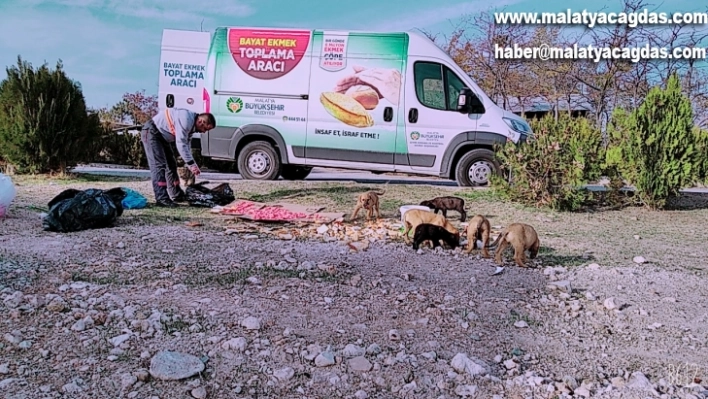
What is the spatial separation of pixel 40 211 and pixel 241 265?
3490 mm

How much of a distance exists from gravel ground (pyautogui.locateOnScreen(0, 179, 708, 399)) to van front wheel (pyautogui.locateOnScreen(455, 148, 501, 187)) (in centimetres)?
437

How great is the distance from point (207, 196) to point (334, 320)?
4.54 m

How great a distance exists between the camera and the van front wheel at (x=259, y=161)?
10000 mm

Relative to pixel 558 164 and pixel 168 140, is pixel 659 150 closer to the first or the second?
pixel 558 164

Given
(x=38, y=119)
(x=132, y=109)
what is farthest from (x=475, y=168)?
(x=132, y=109)

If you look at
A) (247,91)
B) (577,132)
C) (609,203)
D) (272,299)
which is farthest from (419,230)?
(247,91)

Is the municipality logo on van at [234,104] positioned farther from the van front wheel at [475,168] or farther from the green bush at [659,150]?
the green bush at [659,150]

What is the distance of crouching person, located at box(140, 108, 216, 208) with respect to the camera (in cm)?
692

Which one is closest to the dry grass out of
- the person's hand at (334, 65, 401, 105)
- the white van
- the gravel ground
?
the gravel ground

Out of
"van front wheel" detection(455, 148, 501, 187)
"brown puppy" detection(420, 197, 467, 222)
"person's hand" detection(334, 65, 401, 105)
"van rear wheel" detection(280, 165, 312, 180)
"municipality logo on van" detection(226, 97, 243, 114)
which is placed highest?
"person's hand" detection(334, 65, 401, 105)

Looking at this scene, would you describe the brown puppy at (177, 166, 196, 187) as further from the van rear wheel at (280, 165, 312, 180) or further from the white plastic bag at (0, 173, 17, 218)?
the white plastic bag at (0, 173, 17, 218)

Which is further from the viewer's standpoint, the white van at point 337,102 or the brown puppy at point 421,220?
the white van at point 337,102

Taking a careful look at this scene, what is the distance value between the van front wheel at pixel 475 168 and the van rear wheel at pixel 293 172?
9.48 ft

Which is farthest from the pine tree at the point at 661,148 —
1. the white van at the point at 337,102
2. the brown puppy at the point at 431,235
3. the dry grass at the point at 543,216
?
the brown puppy at the point at 431,235
